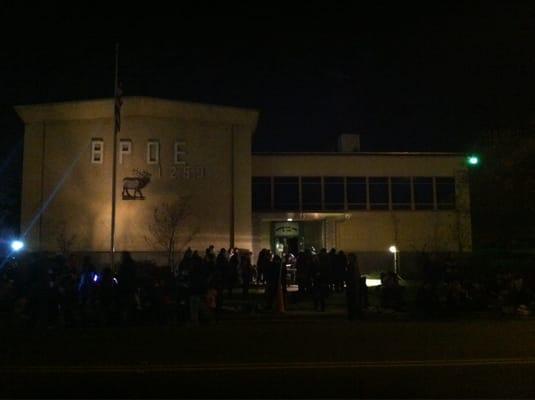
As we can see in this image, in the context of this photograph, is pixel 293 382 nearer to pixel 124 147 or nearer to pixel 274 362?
pixel 274 362

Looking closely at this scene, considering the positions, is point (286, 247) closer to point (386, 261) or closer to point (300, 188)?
point (300, 188)

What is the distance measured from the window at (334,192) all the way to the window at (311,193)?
42cm

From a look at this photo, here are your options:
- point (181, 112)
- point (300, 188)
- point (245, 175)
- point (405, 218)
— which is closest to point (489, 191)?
point (405, 218)

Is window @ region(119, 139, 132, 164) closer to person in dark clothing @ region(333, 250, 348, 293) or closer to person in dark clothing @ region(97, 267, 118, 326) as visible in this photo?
person in dark clothing @ region(333, 250, 348, 293)

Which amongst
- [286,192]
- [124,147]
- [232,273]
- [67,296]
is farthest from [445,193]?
[67,296]

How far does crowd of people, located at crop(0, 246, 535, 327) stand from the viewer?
15.3 meters

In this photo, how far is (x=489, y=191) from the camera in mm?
29156

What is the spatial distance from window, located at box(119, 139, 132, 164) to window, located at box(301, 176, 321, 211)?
29.2ft

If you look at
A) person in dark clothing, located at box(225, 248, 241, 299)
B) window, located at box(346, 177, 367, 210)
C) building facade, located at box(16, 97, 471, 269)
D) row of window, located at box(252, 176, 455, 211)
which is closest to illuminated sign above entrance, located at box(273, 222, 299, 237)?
building facade, located at box(16, 97, 471, 269)

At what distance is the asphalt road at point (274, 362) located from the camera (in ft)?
25.7

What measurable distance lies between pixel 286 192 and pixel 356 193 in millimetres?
3635

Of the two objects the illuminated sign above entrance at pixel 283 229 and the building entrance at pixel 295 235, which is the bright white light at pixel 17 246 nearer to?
the building entrance at pixel 295 235

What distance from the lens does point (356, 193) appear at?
32.7 metres

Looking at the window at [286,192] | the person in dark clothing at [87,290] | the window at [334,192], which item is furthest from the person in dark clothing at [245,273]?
the window at [334,192]
